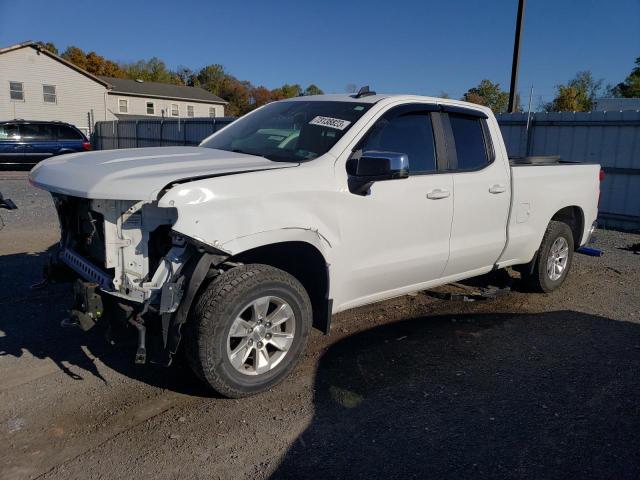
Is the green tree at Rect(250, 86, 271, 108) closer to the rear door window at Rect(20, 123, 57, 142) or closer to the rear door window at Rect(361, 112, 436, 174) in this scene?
the rear door window at Rect(20, 123, 57, 142)

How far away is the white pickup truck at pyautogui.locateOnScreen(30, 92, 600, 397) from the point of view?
3203 mm

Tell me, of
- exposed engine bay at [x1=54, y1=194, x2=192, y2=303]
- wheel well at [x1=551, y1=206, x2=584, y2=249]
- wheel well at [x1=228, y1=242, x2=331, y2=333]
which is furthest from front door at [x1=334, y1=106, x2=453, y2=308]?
wheel well at [x1=551, y1=206, x2=584, y2=249]

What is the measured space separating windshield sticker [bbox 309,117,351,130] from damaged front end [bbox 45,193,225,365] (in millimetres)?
1460

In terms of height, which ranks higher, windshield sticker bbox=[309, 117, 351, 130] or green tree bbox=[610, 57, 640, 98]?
green tree bbox=[610, 57, 640, 98]

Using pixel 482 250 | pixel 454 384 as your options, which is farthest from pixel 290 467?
pixel 482 250

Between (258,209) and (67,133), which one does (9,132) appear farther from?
(258,209)

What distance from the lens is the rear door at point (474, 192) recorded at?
4.70m

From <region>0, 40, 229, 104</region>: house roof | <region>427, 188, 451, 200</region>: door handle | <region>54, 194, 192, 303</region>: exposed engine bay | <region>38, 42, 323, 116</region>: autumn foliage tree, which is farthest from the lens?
<region>38, 42, 323, 116</region>: autumn foliage tree

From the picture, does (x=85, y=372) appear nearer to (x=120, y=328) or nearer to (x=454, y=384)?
(x=120, y=328)

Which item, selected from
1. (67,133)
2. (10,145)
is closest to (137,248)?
(10,145)

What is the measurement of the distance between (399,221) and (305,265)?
0.82 m

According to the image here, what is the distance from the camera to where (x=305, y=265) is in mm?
3895

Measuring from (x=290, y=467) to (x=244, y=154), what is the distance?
7.49 feet

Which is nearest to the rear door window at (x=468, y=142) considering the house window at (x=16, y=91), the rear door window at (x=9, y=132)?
the rear door window at (x=9, y=132)
